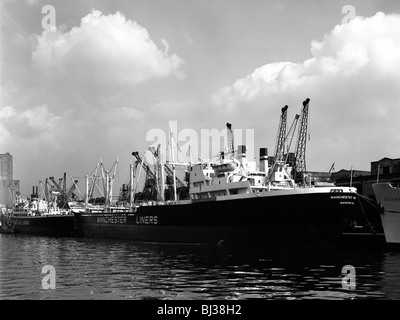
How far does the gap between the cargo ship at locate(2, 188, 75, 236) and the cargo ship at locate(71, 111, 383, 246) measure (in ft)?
96.8

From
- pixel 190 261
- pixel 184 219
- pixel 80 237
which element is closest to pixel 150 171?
pixel 80 237

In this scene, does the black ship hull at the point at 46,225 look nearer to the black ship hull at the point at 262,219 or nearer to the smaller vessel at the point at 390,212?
the black ship hull at the point at 262,219

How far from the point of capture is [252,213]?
48.5 meters

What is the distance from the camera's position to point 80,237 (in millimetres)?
84438

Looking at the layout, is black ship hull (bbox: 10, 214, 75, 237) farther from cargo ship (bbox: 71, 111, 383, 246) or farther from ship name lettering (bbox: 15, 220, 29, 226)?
cargo ship (bbox: 71, 111, 383, 246)

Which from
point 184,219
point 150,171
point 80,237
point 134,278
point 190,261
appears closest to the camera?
point 134,278

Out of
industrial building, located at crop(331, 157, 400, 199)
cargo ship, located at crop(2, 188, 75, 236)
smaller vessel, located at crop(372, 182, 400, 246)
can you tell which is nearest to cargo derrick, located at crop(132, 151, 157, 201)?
cargo ship, located at crop(2, 188, 75, 236)

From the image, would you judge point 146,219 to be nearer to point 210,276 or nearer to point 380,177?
point 210,276

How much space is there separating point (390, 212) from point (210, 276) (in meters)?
26.3

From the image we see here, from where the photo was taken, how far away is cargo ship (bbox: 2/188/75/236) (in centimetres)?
9525

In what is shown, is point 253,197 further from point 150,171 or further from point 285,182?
point 150,171

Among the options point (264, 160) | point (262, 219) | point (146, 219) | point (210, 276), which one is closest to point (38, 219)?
point (146, 219)
